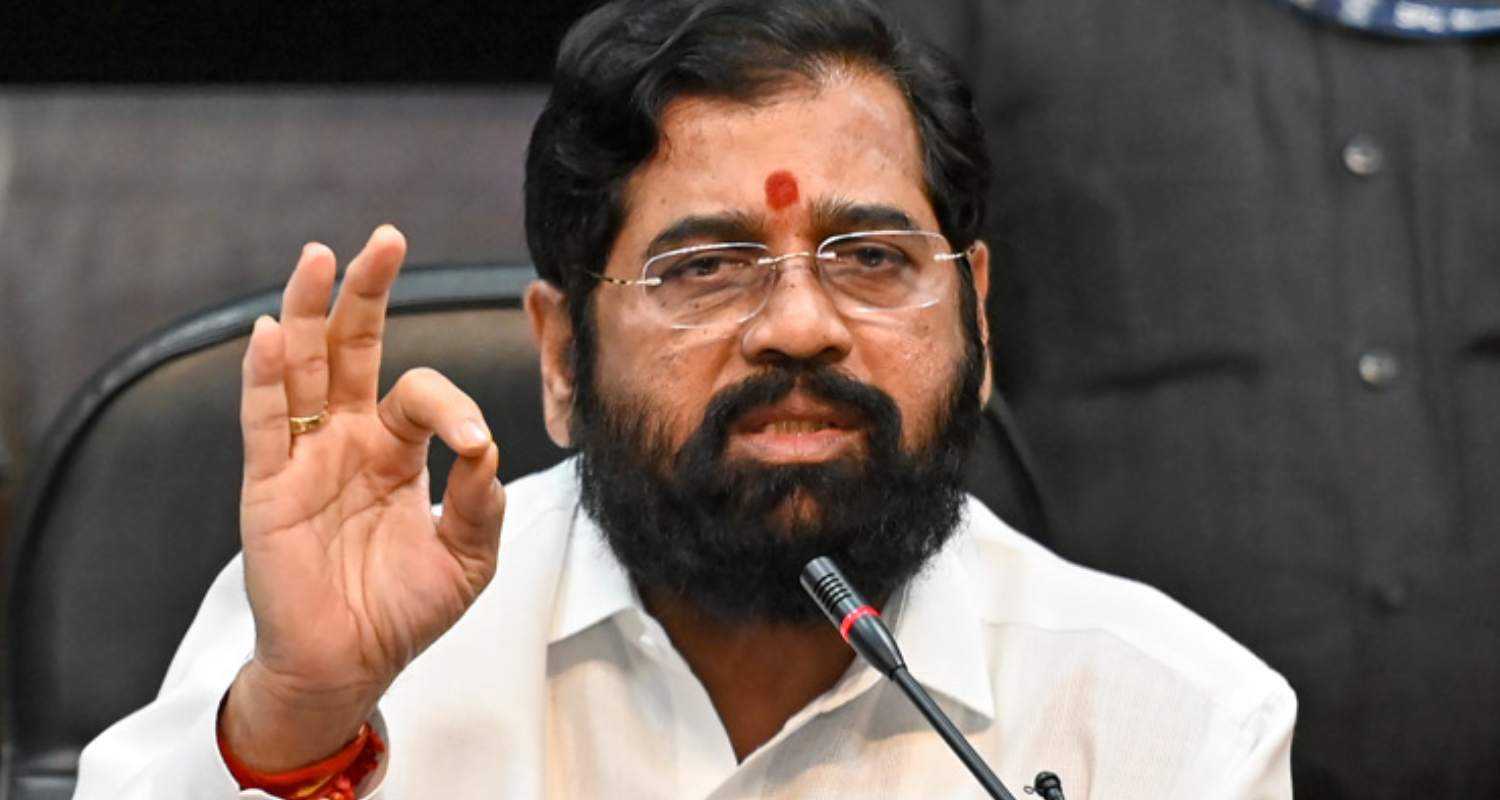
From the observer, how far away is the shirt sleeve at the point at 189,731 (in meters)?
1.47

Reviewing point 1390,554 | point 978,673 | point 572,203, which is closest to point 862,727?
point 978,673

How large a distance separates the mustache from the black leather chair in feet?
0.90

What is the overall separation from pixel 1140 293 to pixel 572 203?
58 centimetres

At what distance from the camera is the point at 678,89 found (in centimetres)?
169

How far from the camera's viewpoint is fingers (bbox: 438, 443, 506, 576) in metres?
1.41

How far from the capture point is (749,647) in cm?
174

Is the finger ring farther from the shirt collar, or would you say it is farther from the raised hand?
the shirt collar

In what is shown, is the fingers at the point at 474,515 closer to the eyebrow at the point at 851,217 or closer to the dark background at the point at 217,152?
the eyebrow at the point at 851,217

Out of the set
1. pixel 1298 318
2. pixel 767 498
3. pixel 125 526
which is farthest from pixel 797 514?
pixel 1298 318

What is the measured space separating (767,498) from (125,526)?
0.52 metres

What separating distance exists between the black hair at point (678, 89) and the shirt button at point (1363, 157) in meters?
0.42

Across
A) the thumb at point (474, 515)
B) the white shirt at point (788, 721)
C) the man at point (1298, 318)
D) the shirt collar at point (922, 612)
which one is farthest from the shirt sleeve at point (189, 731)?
the man at point (1298, 318)

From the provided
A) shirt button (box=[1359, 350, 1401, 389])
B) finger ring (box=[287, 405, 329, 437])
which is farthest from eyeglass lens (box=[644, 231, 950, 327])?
shirt button (box=[1359, 350, 1401, 389])

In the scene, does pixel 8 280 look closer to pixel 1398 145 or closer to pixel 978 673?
pixel 978 673
